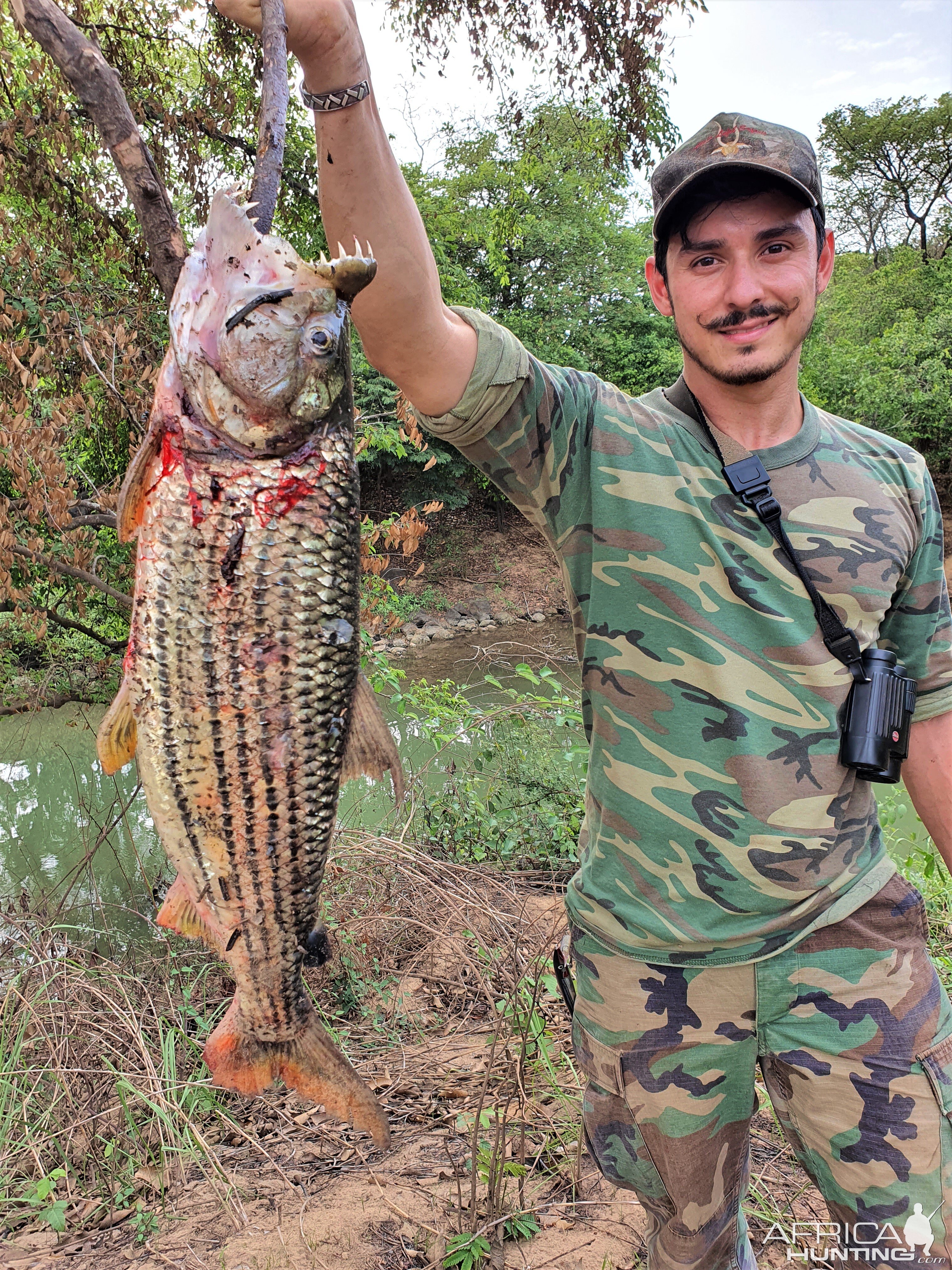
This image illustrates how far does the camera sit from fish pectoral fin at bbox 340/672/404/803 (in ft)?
5.05

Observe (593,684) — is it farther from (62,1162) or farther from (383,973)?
(383,973)

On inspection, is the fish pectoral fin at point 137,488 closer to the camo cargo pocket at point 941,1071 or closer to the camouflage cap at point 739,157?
the camouflage cap at point 739,157

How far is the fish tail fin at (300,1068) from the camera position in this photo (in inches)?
61.3

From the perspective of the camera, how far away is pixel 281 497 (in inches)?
54.7

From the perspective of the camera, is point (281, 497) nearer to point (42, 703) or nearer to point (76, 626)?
point (76, 626)

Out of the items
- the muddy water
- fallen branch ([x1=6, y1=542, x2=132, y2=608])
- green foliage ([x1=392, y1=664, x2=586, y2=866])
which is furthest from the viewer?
green foliage ([x1=392, y1=664, x2=586, y2=866])

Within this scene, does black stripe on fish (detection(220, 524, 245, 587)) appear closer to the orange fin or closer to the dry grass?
the orange fin

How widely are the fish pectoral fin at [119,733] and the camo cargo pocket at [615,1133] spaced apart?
1.28 m

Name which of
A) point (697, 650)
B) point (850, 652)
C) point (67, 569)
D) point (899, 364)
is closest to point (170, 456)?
point (697, 650)

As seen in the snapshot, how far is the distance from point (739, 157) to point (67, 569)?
3.96 metres

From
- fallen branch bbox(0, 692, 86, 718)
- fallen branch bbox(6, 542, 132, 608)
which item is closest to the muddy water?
fallen branch bbox(0, 692, 86, 718)

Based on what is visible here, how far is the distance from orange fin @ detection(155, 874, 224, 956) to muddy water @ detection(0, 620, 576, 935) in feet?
8.46

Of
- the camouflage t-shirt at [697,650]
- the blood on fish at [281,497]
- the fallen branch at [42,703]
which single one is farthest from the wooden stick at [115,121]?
the fallen branch at [42,703]

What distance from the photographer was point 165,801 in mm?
1436
